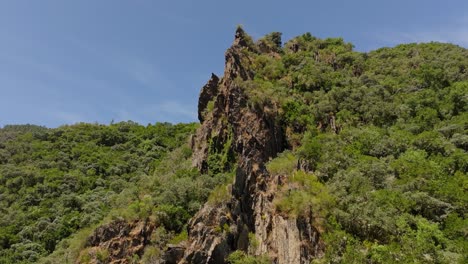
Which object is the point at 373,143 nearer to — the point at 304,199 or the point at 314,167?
the point at 314,167

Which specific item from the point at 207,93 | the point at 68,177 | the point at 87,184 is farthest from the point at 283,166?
the point at 68,177

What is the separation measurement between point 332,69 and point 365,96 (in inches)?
447

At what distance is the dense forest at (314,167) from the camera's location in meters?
34.2

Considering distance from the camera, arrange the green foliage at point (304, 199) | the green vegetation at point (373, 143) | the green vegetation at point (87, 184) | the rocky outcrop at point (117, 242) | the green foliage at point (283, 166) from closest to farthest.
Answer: the green vegetation at point (373, 143)
the green foliage at point (304, 199)
the rocky outcrop at point (117, 242)
the green foliage at point (283, 166)
the green vegetation at point (87, 184)

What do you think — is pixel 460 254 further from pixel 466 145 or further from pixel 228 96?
pixel 228 96

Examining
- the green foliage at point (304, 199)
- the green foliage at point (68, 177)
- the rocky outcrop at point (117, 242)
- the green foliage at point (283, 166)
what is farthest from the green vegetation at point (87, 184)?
the green foliage at point (304, 199)

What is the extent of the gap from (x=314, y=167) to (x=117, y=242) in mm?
22720

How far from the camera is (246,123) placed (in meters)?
51.6

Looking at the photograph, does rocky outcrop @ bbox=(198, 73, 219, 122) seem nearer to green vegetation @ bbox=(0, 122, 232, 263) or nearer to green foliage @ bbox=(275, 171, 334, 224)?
green vegetation @ bbox=(0, 122, 232, 263)

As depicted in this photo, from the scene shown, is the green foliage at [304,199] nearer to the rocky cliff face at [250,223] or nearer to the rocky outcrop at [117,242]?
the rocky cliff face at [250,223]

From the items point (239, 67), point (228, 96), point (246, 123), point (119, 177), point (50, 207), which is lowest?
point (50, 207)

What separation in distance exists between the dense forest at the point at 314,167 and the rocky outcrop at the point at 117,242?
59 centimetres

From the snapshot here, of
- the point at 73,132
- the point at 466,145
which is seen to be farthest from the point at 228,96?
the point at 73,132

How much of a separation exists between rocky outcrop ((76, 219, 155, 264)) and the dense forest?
59 cm
